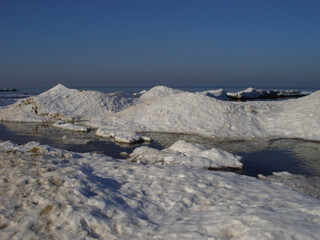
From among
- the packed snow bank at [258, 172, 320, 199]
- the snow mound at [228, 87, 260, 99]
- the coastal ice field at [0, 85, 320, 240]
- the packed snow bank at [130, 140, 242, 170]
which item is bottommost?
the snow mound at [228, 87, 260, 99]

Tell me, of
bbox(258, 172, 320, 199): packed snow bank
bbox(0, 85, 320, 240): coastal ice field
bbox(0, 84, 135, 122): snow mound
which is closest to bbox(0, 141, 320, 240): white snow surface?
bbox(0, 85, 320, 240): coastal ice field

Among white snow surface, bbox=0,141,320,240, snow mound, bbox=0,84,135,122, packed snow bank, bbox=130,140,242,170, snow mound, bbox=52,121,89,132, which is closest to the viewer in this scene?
white snow surface, bbox=0,141,320,240

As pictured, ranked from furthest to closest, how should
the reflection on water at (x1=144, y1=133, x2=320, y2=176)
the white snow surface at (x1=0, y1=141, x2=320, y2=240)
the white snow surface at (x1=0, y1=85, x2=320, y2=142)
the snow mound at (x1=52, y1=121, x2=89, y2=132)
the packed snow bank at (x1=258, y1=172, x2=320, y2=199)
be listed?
1. the snow mound at (x1=52, y1=121, x2=89, y2=132)
2. the white snow surface at (x1=0, y1=85, x2=320, y2=142)
3. the reflection on water at (x1=144, y1=133, x2=320, y2=176)
4. the packed snow bank at (x1=258, y1=172, x2=320, y2=199)
5. the white snow surface at (x1=0, y1=141, x2=320, y2=240)

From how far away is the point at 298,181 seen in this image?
772cm

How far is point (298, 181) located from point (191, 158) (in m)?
3.08

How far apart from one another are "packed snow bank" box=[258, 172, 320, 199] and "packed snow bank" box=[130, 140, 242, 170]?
127 centimetres

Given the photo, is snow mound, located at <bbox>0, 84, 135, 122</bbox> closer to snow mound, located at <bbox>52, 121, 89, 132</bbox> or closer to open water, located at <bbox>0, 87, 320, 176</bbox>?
snow mound, located at <bbox>52, 121, 89, 132</bbox>

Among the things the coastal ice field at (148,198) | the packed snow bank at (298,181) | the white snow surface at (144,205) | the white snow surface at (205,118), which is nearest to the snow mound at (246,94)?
the white snow surface at (205,118)

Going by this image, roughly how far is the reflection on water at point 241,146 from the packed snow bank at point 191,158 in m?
0.56

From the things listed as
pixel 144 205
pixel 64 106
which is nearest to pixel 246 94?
pixel 64 106

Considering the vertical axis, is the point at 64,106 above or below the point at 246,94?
above

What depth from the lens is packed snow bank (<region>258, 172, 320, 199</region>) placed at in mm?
7075

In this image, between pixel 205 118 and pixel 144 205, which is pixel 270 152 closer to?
pixel 205 118

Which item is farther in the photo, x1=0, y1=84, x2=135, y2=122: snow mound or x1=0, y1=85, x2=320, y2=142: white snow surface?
x1=0, y1=84, x2=135, y2=122: snow mound
